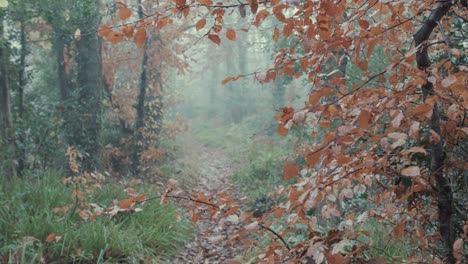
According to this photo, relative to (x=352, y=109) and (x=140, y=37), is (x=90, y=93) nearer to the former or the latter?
(x=140, y=37)

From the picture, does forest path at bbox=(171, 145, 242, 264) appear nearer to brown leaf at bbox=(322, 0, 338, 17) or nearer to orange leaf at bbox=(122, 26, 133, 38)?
orange leaf at bbox=(122, 26, 133, 38)

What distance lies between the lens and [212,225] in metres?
7.55

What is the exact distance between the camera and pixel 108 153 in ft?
34.7

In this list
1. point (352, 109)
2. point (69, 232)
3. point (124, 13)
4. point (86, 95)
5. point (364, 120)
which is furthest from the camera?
point (86, 95)

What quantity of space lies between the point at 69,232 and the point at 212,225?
3075 millimetres

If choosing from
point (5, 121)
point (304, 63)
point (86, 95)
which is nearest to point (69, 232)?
point (5, 121)

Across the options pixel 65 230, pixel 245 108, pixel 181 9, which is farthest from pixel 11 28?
pixel 245 108

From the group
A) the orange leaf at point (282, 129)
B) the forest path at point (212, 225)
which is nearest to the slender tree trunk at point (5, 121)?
the forest path at point (212, 225)

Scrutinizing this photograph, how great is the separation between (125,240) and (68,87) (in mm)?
6893

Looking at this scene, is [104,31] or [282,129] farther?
[104,31]

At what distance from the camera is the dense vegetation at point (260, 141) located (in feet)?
6.48

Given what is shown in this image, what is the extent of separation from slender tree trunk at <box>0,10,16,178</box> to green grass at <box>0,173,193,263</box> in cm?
57

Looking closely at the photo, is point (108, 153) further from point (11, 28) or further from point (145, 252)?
point (145, 252)

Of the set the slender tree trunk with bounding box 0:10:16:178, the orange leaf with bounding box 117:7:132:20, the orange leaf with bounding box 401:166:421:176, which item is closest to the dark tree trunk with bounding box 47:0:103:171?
the slender tree trunk with bounding box 0:10:16:178
